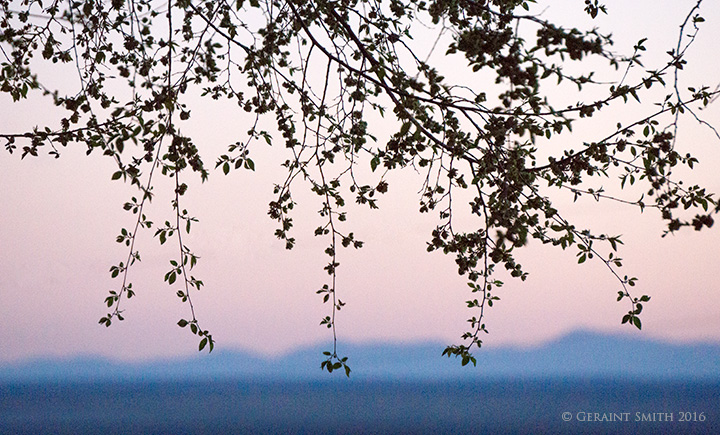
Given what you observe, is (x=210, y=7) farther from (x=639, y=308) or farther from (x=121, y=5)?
(x=639, y=308)

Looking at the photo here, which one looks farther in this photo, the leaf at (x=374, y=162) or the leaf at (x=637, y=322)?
the leaf at (x=637, y=322)

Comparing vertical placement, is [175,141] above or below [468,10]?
below

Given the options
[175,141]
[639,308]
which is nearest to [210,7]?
[175,141]

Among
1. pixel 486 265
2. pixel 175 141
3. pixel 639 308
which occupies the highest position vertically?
pixel 175 141

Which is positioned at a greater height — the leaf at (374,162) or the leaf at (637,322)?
the leaf at (374,162)

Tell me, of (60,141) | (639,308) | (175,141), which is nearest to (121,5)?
(60,141)

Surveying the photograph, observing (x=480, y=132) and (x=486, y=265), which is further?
(x=486, y=265)

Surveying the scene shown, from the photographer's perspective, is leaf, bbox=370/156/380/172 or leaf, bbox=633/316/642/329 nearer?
leaf, bbox=370/156/380/172

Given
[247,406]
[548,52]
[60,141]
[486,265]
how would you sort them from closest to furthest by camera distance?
[548,52] < [486,265] < [60,141] < [247,406]

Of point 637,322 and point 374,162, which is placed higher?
point 374,162

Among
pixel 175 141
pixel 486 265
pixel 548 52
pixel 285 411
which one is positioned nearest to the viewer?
pixel 548 52

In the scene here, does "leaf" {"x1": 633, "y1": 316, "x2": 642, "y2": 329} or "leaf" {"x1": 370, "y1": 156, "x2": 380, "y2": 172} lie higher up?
"leaf" {"x1": 370, "y1": 156, "x2": 380, "y2": 172}

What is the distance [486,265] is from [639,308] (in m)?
0.88

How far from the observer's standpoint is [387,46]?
13.5 ft
